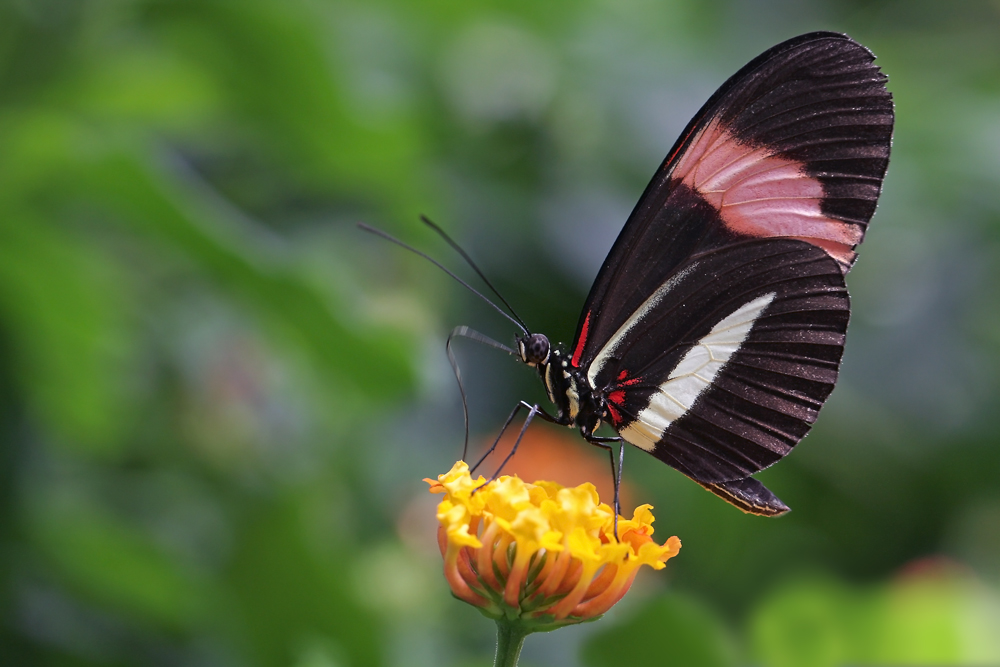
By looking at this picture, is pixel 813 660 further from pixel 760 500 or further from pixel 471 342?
pixel 471 342

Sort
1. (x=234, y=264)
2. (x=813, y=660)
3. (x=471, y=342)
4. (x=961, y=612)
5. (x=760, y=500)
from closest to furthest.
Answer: (x=760, y=500) → (x=234, y=264) → (x=813, y=660) → (x=961, y=612) → (x=471, y=342)

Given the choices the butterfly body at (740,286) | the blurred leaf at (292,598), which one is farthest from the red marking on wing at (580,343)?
the blurred leaf at (292,598)

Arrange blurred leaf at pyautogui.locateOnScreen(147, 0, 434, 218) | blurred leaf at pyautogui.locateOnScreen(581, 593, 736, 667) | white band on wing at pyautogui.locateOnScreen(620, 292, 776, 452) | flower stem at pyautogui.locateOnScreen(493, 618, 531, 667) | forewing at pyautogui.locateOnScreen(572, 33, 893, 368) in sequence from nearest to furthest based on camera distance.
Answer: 1. flower stem at pyautogui.locateOnScreen(493, 618, 531, 667)
2. forewing at pyautogui.locateOnScreen(572, 33, 893, 368)
3. white band on wing at pyautogui.locateOnScreen(620, 292, 776, 452)
4. blurred leaf at pyautogui.locateOnScreen(581, 593, 736, 667)
5. blurred leaf at pyautogui.locateOnScreen(147, 0, 434, 218)

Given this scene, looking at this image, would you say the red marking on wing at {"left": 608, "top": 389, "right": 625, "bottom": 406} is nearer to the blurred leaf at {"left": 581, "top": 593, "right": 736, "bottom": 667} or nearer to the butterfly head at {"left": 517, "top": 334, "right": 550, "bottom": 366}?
the butterfly head at {"left": 517, "top": 334, "right": 550, "bottom": 366}

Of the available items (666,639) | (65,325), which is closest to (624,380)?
(666,639)

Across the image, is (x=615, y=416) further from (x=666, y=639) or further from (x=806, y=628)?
(x=806, y=628)

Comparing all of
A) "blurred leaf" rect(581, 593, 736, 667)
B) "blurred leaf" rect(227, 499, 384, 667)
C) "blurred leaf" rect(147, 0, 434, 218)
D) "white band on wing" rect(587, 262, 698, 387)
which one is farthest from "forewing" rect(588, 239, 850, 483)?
"blurred leaf" rect(147, 0, 434, 218)

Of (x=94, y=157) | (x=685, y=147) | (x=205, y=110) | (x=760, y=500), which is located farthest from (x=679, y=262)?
(x=205, y=110)
